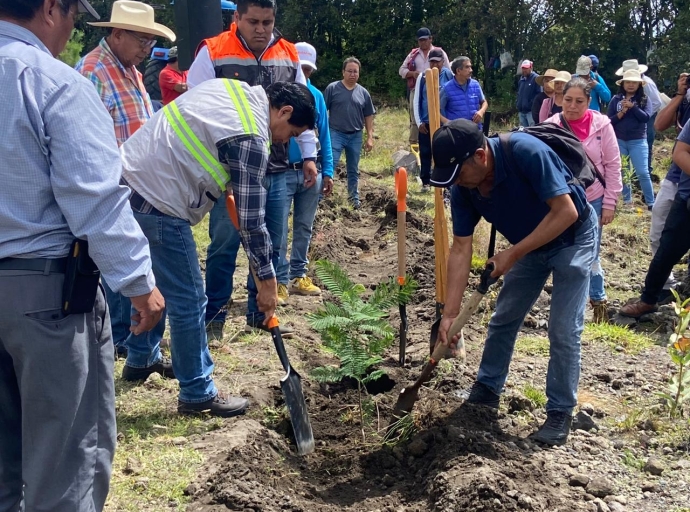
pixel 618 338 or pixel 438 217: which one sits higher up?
pixel 438 217

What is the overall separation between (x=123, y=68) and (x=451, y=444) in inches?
122

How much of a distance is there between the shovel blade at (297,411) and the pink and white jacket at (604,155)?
2948 millimetres

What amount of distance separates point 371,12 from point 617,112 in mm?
17295

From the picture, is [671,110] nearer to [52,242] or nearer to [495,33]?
[52,242]

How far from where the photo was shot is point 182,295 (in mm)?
4059

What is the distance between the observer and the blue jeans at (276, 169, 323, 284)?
6.21m

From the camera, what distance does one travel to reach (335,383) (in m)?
5.06

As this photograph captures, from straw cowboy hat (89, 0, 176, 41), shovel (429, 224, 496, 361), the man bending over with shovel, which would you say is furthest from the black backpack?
straw cowboy hat (89, 0, 176, 41)

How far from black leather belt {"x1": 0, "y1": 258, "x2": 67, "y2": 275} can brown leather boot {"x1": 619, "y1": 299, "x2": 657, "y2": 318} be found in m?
5.43

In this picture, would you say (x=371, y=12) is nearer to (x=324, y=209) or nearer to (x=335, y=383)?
(x=324, y=209)

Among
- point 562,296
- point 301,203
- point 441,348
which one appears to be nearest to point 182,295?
point 441,348

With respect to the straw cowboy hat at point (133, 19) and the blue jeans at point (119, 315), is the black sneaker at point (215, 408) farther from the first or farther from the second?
the straw cowboy hat at point (133, 19)

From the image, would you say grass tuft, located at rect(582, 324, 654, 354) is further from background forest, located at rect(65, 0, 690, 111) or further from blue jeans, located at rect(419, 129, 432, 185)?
background forest, located at rect(65, 0, 690, 111)

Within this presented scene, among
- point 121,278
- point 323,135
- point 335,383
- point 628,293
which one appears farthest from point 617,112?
point 121,278
